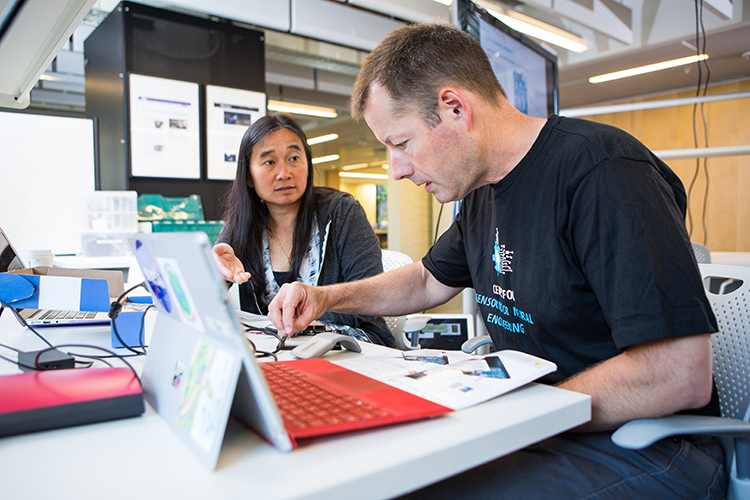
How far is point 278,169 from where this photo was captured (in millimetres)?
1875

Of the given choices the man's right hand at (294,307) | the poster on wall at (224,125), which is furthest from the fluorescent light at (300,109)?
the man's right hand at (294,307)

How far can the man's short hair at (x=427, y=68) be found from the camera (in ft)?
3.16

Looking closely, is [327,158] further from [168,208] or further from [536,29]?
[168,208]

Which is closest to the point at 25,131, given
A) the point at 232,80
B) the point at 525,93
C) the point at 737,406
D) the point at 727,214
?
the point at 232,80

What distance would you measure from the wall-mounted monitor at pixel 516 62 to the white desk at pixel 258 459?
1.47m

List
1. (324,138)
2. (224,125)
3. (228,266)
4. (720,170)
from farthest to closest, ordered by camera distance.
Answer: (324,138) < (720,170) < (224,125) < (228,266)

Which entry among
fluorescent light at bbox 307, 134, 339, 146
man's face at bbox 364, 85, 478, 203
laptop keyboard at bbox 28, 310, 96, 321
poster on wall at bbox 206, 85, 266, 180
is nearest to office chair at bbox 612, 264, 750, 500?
man's face at bbox 364, 85, 478, 203

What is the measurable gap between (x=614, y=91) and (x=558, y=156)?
23.3 ft

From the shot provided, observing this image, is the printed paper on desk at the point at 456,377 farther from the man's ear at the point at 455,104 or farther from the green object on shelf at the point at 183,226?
the green object on shelf at the point at 183,226

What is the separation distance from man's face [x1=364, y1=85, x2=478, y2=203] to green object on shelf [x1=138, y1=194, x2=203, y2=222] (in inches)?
108

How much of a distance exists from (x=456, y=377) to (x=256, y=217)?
1.43m

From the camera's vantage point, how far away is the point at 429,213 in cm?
729

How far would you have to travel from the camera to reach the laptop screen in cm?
125

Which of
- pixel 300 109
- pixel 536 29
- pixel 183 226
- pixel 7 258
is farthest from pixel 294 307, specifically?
pixel 300 109
